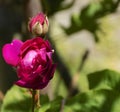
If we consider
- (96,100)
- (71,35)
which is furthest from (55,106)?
(71,35)

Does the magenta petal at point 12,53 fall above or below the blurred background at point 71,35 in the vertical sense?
above

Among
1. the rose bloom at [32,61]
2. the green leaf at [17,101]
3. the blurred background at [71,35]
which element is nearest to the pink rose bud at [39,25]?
the rose bloom at [32,61]

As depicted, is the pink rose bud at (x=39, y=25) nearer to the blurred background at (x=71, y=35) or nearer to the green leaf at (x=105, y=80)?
the green leaf at (x=105, y=80)

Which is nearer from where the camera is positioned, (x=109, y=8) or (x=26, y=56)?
(x=26, y=56)

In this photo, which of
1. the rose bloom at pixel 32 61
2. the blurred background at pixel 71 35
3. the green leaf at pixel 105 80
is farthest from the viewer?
the blurred background at pixel 71 35

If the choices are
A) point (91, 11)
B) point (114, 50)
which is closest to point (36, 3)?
point (91, 11)

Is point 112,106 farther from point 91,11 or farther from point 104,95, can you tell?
point 91,11
